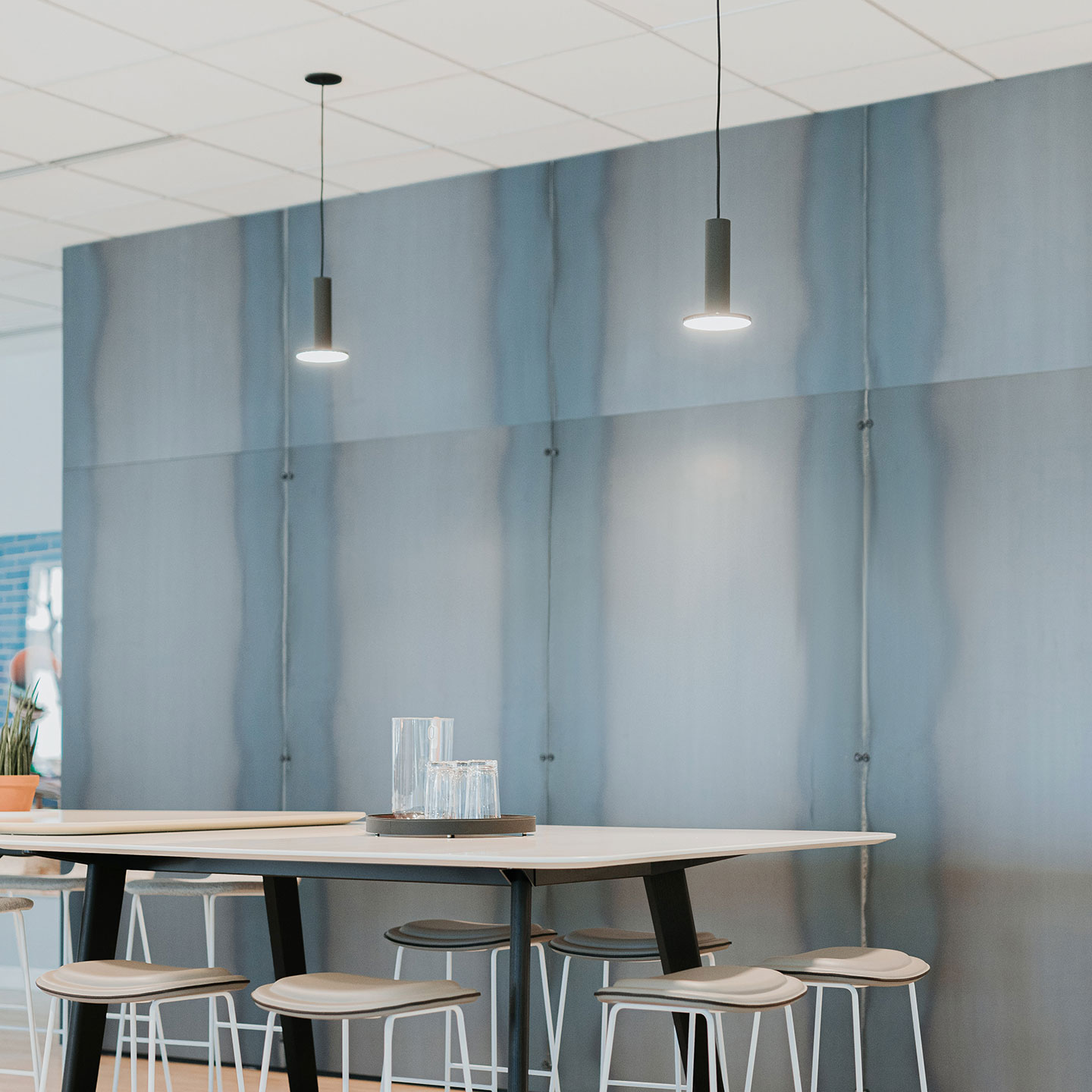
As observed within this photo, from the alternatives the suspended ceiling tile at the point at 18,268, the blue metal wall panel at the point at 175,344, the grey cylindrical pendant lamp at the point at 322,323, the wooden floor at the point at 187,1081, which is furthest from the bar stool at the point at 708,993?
the suspended ceiling tile at the point at 18,268

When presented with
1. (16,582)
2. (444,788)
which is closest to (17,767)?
(444,788)

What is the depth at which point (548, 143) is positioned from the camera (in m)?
5.47

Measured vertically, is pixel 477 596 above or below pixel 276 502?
below

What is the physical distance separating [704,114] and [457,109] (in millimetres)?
784

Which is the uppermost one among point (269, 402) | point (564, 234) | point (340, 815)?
point (564, 234)

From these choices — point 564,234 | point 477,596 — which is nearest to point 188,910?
point 477,596

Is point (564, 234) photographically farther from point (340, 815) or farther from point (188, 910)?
point (188, 910)

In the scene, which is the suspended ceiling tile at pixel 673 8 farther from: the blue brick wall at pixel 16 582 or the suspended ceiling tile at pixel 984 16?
the blue brick wall at pixel 16 582

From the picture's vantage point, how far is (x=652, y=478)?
537cm

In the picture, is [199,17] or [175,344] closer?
[199,17]

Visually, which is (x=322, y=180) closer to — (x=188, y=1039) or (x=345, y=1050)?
(x=188, y=1039)

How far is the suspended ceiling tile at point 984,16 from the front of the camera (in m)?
4.31

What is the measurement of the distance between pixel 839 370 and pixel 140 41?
2274mm

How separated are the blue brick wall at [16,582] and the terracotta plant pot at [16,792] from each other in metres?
3.45
